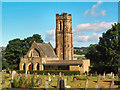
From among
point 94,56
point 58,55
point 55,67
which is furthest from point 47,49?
point 94,56

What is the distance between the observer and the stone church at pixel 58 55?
57.0 metres

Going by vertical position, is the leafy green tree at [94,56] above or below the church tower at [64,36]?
below

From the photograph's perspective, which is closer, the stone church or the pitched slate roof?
the stone church

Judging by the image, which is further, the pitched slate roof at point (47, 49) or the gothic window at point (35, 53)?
the pitched slate roof at point (47, 49)

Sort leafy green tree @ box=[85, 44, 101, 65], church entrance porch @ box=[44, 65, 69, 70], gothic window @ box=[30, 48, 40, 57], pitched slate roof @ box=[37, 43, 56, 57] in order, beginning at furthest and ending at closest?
pitched slate roof @ box=[37, 43, 56, 57] < gothic window @ box=[30, 48, 40, 57] < leafy green tree @ box=[85, 44, 101, 65] < church entrance porch @ box=[44, 65, 69, 70]

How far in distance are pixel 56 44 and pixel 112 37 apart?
768 inches

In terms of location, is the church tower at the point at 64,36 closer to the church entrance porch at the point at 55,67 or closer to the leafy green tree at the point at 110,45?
the church entrance porch at the point at 55,67

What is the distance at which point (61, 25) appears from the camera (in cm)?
6706

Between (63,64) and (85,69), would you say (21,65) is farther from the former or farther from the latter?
(85,69)

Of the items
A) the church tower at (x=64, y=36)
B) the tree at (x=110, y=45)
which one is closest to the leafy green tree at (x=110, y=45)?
the tree at (x=110, y=45)

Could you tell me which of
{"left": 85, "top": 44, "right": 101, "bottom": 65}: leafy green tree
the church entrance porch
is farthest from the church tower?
the church entrance porch

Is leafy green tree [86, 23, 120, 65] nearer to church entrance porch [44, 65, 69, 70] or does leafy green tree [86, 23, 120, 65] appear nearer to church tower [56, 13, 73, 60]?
church entrance porch [44, 65, 69, 70]

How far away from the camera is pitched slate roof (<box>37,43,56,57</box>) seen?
62609 mm

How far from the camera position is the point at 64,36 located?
220ft
